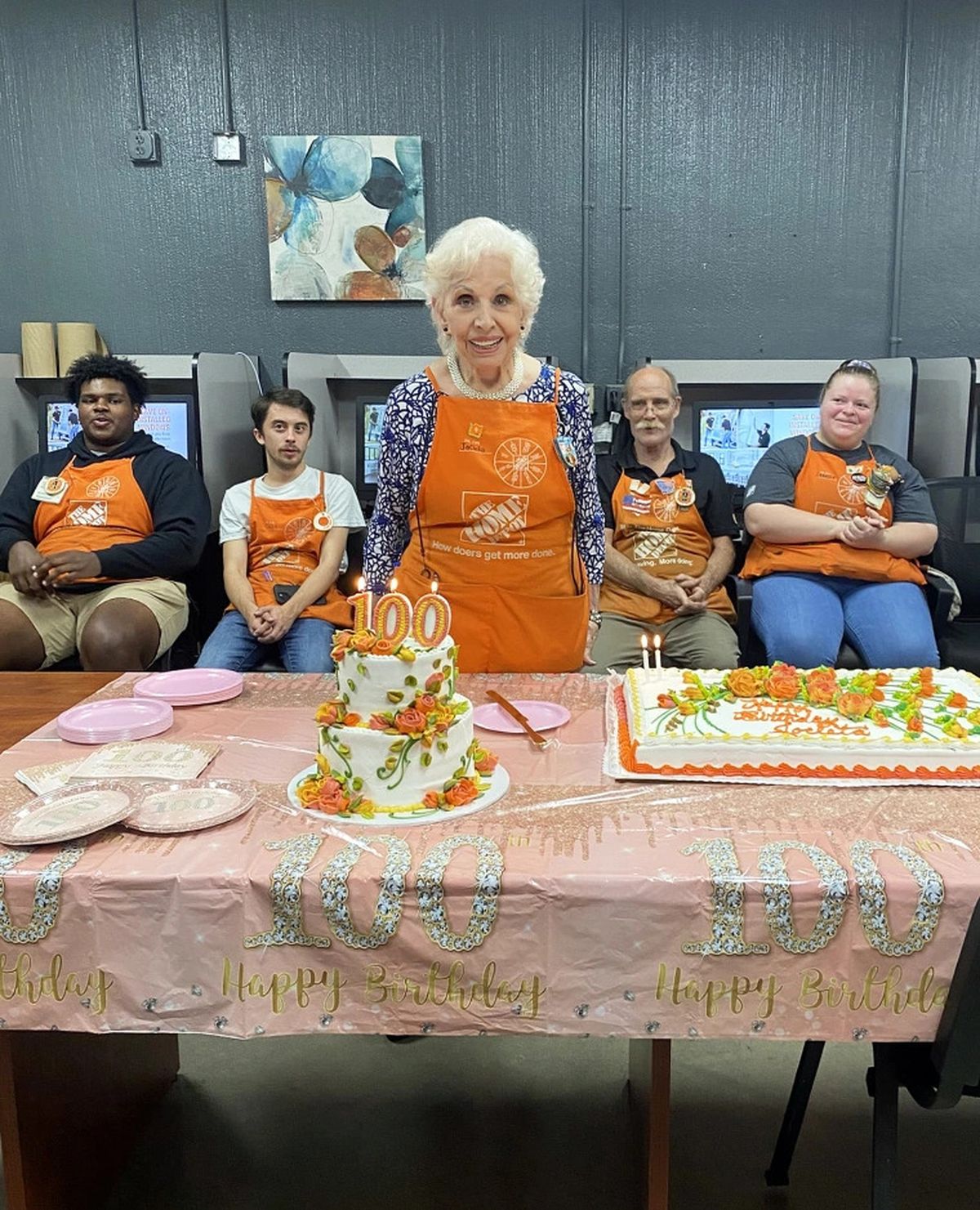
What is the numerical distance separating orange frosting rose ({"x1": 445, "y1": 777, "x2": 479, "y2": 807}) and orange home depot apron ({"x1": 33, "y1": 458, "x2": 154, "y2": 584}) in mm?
2270

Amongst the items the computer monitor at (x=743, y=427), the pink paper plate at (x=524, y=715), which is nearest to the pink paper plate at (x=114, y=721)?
the pink paper plate at (x=524, y=715)

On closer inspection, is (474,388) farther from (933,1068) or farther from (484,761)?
(933,1068)

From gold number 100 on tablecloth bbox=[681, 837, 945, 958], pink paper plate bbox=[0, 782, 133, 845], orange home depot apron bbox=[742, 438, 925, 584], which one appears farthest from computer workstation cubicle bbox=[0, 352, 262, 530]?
gold number 100 on tablecloth bbox=[681, 837, 945, 958]

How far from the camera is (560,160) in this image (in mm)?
4254

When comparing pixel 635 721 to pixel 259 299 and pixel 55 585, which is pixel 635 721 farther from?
pixel 259 299

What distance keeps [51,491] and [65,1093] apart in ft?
7.43

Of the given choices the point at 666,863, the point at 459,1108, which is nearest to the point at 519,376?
the point at 666,863

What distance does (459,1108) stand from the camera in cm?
190

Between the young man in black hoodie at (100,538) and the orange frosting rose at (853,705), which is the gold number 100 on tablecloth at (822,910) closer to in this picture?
the orange frosting rose at (853,705)

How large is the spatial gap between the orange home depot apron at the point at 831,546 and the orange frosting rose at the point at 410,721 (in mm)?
2027

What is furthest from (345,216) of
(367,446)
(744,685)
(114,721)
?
(744,685)

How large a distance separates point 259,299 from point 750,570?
2.52m

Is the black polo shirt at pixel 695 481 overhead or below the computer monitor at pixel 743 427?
below

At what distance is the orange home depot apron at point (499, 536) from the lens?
2062mm
